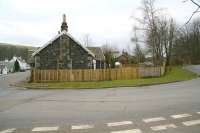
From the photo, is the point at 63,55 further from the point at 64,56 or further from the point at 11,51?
the point at 11,51

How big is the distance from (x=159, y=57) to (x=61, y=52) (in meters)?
22.7

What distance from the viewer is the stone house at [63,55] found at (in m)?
45.5

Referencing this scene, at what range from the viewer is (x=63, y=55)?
1809 inches

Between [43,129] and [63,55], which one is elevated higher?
[63,55]

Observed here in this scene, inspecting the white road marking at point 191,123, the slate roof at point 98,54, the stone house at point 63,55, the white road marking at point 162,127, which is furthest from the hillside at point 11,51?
the white road marking at point 162,127

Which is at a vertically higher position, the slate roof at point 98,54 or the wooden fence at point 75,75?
the slate roof at point 98,54

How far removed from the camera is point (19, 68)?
110938mm

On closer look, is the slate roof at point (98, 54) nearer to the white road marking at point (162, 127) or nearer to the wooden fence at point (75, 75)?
the wooden fence at point (75, 75)

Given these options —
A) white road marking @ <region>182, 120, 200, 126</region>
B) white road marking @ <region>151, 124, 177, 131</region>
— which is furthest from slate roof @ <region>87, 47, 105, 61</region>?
white road marking @ <region>151, 124, 177, 131</region>

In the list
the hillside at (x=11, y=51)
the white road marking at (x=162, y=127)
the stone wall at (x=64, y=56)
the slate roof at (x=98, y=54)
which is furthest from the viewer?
the hillside at (x=11, y=51)

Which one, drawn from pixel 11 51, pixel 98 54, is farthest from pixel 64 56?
pixel 11 51

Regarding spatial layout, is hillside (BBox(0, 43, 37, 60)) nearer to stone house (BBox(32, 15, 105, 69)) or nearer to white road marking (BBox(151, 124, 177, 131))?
stone house (BBox(32, 15, 105, 69))

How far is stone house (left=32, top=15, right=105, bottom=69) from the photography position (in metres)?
45.5

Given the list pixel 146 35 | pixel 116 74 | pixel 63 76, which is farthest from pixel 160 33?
pixel 63 76
